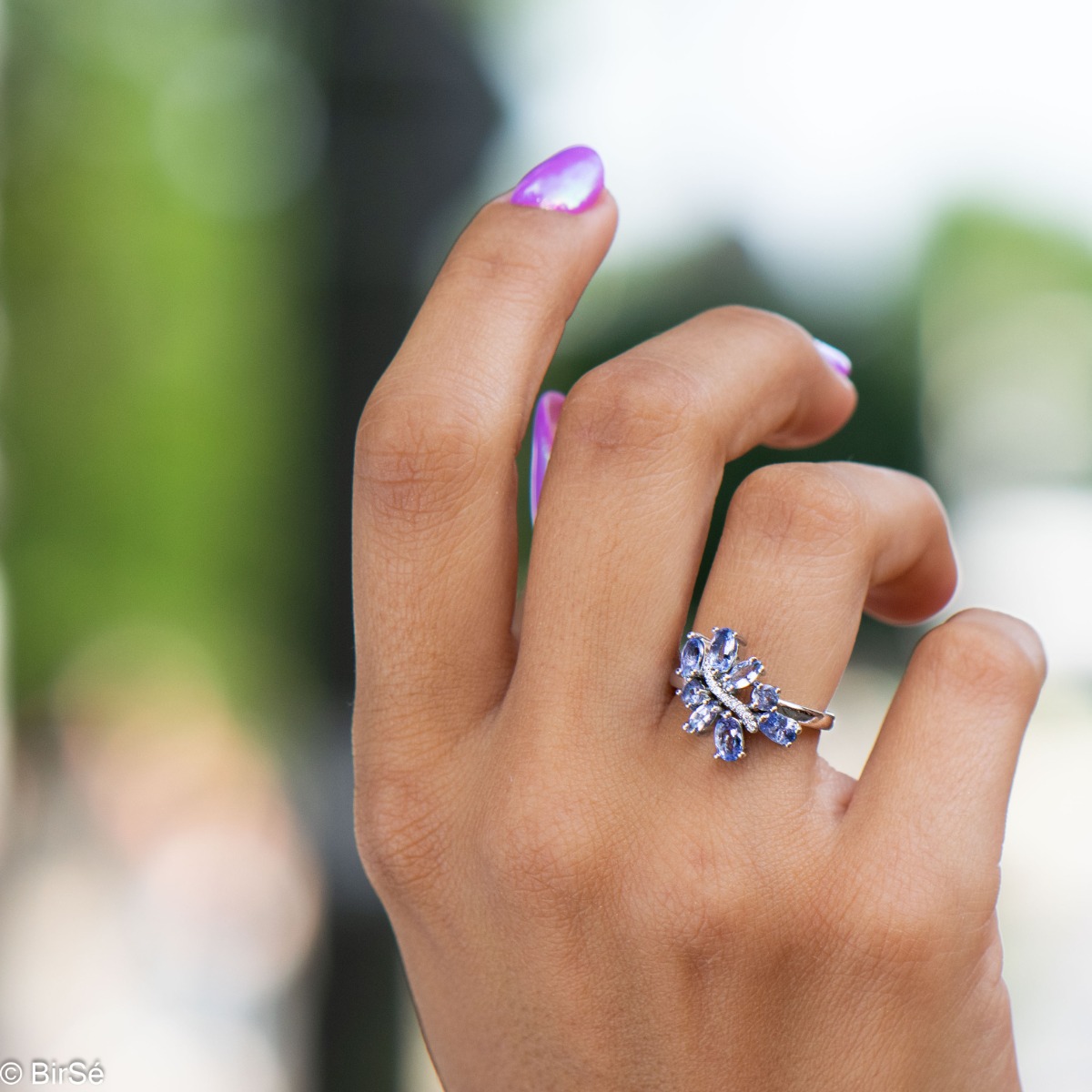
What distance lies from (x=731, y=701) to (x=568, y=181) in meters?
0.35

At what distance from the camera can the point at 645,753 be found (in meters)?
0.59

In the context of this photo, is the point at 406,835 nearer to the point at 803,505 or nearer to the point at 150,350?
the point at 803,505

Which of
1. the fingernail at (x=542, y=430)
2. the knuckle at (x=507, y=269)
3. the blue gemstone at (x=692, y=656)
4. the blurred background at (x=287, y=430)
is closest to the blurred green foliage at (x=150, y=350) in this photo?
the blurred background at (x=287, y=430)

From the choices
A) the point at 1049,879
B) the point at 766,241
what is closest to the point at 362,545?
the point at 766,241

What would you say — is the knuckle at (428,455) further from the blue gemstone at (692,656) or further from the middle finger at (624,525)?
the blue gemstone at (692,656)

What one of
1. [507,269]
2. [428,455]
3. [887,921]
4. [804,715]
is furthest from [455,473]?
[887,921]

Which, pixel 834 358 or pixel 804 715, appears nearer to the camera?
pixel 804 715

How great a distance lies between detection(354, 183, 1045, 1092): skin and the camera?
57 cm

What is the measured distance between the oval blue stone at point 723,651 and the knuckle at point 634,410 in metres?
0.11

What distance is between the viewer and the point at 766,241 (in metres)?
2.34

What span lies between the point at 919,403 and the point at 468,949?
7.50ft

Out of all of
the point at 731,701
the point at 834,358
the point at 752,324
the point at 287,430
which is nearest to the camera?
the point at 731,701

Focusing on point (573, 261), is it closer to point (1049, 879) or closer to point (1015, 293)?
point (1049, 879)

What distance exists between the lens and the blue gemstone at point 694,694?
56cm
